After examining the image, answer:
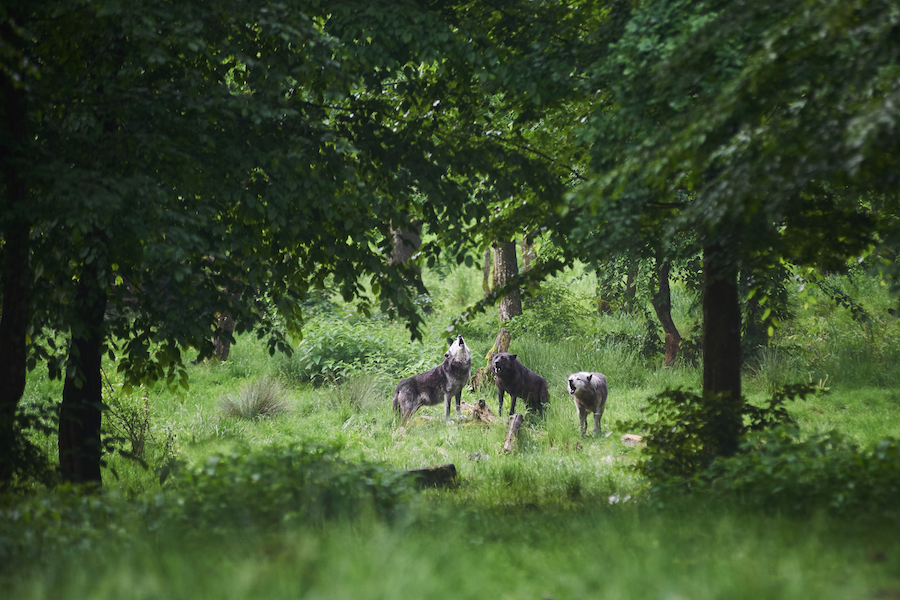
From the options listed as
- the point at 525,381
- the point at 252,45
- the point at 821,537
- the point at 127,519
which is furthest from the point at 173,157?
the point at 525,381

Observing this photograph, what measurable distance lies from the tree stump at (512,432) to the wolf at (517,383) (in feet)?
2.21

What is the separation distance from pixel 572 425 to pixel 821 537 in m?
6.58

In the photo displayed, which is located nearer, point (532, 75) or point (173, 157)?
point (173, 157)

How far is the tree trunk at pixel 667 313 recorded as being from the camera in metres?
13.8

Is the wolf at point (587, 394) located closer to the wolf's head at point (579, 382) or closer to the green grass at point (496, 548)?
the wolf's head at point (579, 382)

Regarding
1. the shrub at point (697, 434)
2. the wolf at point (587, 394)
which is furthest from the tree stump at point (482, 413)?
the shrub at point (697, 434)

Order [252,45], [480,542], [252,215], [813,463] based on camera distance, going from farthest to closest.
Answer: [252,45] → [252,215] → [813,463] → [480,542]

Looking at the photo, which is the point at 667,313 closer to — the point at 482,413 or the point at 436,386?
the point at 482,413

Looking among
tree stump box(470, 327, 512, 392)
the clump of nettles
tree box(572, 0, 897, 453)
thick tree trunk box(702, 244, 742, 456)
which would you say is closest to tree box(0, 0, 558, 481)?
tree box(572, 0, 897, 453)

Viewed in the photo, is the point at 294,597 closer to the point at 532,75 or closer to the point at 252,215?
the point at 252,215

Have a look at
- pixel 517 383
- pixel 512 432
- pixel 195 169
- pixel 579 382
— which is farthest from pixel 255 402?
pixel 195 169

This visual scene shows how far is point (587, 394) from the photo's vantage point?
31.8ft

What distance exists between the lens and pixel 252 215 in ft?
18.6

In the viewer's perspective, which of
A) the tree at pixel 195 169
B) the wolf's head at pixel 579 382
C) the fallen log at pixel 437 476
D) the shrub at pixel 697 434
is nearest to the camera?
the tree at pixel 195 169
